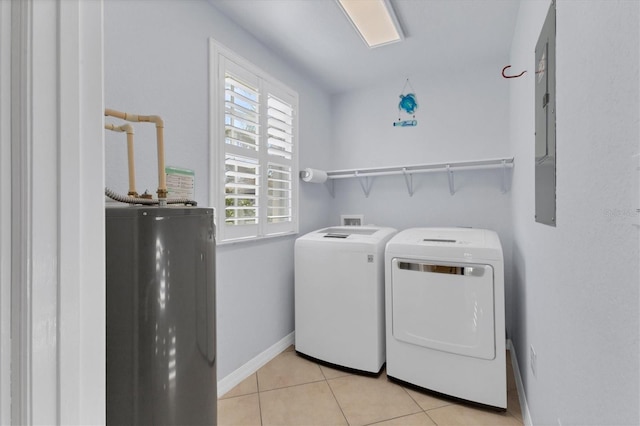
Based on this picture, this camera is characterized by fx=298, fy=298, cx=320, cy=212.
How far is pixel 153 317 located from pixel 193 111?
4.06 feet

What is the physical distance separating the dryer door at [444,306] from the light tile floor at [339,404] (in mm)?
334

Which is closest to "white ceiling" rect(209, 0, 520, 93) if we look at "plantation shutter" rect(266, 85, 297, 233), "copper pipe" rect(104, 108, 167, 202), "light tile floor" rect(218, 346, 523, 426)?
"plantation shutter" rect(266, 85, 297, 233)

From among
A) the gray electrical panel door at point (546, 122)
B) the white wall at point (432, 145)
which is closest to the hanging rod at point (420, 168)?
the white wall at point (432, 145)

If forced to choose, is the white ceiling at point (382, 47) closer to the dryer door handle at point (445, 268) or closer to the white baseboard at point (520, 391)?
the dryer door handle at point (445, 268)

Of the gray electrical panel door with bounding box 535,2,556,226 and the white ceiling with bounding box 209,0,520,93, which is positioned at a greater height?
the white ceiling with bounding box 209,0,520,93

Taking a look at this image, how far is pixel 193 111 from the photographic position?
1.73 meters

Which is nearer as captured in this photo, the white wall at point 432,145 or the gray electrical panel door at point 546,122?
the gray electrical panel door at point 546,122

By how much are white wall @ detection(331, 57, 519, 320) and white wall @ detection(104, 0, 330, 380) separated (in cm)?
75

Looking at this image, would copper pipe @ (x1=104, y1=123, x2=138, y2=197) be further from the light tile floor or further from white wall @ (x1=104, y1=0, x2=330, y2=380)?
the light tile floor

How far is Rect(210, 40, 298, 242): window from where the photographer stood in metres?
1.87

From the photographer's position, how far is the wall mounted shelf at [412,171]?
235cm

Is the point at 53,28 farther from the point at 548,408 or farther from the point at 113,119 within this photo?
the point at 548,408

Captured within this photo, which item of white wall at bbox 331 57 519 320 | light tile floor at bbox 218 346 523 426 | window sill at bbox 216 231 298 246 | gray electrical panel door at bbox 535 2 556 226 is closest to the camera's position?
gray electrical panel door at bbox 535 2 556 226

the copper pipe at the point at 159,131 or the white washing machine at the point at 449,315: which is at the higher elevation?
the copper pipe at the point at 159,131
